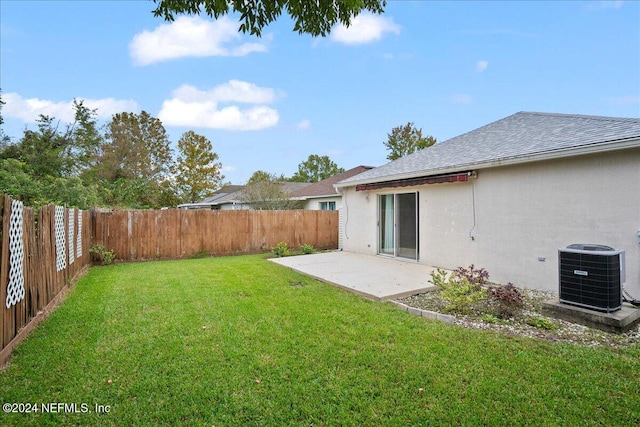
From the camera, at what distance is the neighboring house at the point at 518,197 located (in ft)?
17.0

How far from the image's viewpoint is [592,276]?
14.0ft

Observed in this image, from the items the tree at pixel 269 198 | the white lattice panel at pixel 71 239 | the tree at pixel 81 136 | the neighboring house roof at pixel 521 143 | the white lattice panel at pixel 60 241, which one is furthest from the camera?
the tree at pixel 269 198

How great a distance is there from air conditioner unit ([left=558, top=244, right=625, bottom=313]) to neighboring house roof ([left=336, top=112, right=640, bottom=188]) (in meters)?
1.86

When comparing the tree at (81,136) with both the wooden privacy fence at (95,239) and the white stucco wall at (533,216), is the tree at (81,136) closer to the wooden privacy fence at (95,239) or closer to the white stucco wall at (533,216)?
the wooden privacy fence at (95,239)

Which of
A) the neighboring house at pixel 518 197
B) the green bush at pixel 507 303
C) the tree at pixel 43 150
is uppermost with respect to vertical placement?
the tree at pixel 43 150

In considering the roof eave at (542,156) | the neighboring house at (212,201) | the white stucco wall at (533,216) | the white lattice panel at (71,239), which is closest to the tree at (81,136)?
the neighboring house at (212,201)

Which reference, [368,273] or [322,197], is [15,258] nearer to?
[368,273]

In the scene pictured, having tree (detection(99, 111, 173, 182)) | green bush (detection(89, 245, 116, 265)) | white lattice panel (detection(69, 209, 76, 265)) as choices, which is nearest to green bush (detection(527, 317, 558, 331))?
white lattice panel (detection(69, 209, 76, 265))

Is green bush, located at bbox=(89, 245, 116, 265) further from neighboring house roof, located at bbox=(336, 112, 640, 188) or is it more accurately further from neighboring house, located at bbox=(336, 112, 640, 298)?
neighboring house, located at bbox=(336, 112, 640, 298)

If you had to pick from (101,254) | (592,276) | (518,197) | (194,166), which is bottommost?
(101,254)

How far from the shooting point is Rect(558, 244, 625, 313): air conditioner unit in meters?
4.18

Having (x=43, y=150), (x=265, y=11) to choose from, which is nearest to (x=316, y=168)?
(x=43, y=150)

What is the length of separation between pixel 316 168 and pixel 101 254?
38.7 metres

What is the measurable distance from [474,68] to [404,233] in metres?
6.66
